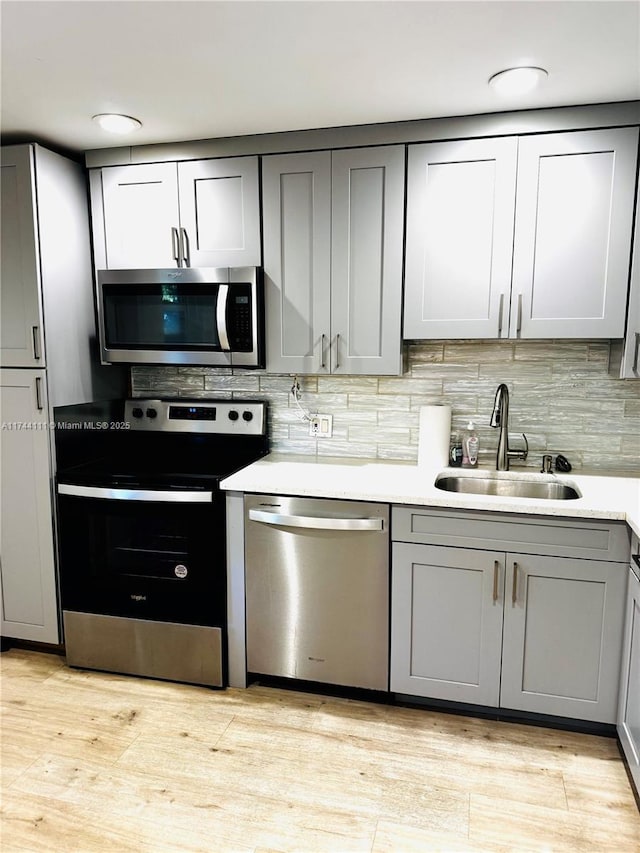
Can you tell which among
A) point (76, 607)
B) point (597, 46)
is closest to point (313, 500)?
point (76, 607)

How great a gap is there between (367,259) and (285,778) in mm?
1989

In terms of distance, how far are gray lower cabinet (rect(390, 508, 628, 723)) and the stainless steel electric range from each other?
0.78 m

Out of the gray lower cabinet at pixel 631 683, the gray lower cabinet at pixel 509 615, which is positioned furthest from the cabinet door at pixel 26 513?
the gray lower cabinet at pixel 631 683

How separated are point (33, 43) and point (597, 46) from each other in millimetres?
1667

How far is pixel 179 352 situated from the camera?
2617mm

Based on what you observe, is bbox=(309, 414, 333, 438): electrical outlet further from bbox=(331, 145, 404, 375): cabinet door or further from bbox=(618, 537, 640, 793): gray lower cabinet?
bbox=(618, 537, 640, 793): gray lower cabinet

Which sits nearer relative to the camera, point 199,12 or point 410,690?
point 199,12

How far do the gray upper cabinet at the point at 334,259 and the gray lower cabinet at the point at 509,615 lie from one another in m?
0.78

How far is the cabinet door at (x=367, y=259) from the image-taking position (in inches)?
95.1

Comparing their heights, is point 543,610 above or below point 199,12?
below

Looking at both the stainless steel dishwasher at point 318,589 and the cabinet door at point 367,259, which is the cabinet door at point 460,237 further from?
the stainless steel dishwasher at point 318,589

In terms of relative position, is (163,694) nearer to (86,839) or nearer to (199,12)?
(86,839)

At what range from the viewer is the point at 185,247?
263cm

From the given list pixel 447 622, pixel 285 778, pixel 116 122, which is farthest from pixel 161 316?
pixel 285 778
